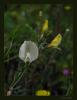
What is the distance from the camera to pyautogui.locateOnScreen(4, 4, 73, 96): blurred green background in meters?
2.38

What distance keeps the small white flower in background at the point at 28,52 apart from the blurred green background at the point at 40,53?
0.9 inches

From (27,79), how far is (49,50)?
228mm

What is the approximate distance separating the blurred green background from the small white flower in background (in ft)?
0.07

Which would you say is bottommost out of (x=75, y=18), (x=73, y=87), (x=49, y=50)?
(x=73, y=87)

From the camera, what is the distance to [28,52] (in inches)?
95.2

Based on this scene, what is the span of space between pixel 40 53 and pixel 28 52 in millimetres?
81

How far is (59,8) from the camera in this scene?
7.79 ft

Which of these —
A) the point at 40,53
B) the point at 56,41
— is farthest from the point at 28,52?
the point at 56,41

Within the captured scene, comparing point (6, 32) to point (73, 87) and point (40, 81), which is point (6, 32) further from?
point (73, 87)

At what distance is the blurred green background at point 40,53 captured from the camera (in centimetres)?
238

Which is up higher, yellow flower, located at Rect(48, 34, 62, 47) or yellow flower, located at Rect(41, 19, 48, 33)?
yellow flower, located at Rect(41, 19, 48, 33)

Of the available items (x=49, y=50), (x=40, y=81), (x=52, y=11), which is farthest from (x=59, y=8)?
(x=40, y=81)

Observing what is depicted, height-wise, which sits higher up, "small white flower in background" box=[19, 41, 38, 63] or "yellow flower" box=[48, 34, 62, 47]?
"yellow flower" box=[48, 34, 62, 47]

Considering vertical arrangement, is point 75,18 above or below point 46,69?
above
